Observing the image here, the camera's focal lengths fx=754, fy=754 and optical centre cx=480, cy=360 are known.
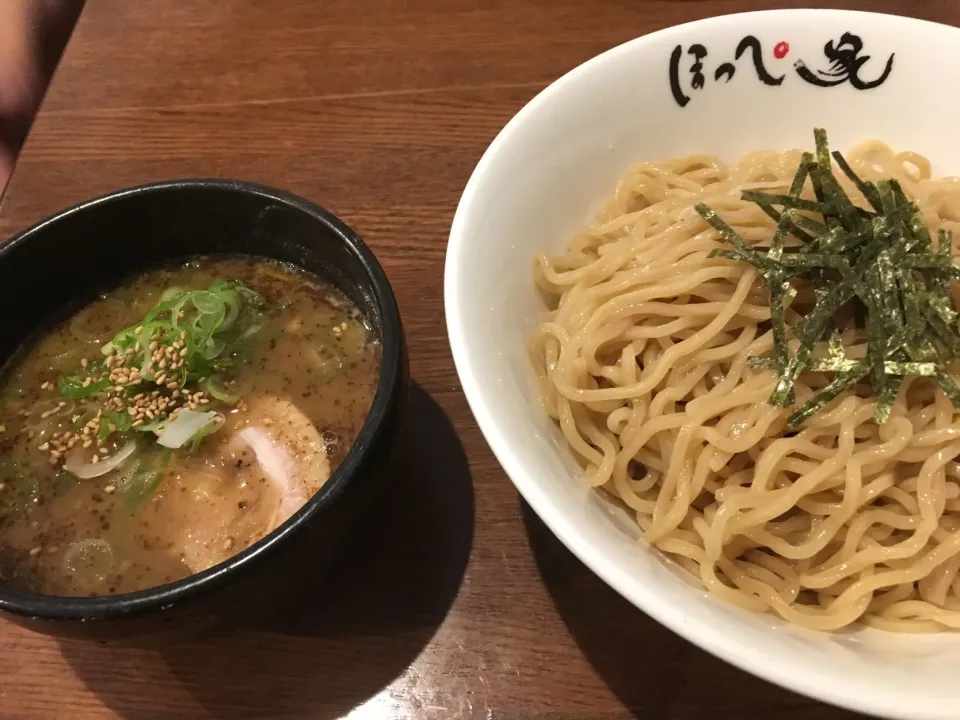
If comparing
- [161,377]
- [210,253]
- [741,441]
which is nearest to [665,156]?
[741,441]

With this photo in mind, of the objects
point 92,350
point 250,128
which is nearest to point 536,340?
point 92,350

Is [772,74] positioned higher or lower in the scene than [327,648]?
higher

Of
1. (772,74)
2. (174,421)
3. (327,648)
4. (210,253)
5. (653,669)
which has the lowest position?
(327,648)

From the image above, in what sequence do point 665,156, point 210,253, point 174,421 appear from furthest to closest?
point 665,156
point 210,253
point 174,421

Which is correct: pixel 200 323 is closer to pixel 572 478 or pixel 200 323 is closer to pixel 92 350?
pixel 92 350

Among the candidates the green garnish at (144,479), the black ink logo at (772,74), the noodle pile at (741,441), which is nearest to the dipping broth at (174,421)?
the green garnish at (144,479)

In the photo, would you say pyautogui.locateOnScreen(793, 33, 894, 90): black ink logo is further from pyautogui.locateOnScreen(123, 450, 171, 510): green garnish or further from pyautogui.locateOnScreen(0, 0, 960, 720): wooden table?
pyautogui.locateOnScreen(123, 450, 171, 510): green garnish

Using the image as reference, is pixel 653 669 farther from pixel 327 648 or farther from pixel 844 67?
pixel 844 67
